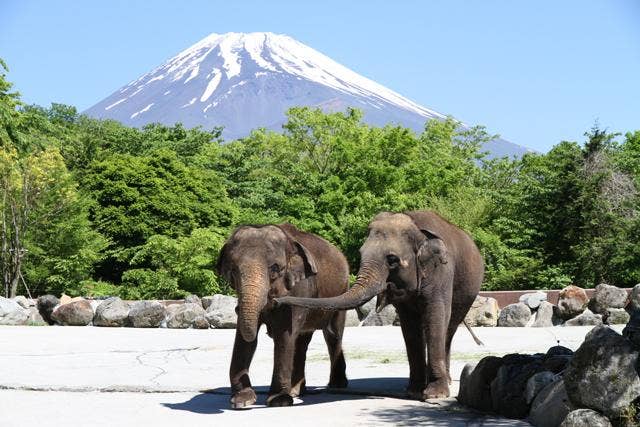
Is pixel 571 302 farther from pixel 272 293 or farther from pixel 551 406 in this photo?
pixel 551 406

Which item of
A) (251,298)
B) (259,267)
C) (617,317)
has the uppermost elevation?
(259,267)

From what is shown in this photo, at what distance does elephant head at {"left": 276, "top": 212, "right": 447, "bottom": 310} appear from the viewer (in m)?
10.5

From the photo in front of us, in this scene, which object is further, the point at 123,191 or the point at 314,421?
the point at 123,191

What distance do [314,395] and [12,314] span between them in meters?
20.8

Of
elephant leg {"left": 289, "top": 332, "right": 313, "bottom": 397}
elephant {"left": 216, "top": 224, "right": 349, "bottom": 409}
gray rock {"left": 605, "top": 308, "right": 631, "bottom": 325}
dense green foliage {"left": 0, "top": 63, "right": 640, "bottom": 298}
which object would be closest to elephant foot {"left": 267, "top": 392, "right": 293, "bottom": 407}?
elephant {"left": 216, "top": 224, "right": 349, "bottom": 409}

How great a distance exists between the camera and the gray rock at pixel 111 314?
94.1 feet

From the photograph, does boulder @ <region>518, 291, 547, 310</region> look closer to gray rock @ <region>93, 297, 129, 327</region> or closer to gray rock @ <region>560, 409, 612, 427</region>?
gray rock @ <region>93, 297, 129, 327</region>

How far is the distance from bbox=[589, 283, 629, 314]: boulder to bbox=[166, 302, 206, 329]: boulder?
10.9m

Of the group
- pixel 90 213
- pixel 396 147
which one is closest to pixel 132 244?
pixel 90 213

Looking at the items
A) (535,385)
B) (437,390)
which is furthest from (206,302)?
(535,385)

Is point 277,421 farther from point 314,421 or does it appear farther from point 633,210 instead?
point 633,210

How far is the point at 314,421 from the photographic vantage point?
926 cm

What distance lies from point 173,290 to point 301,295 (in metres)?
29.5

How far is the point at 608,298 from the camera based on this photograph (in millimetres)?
24609
